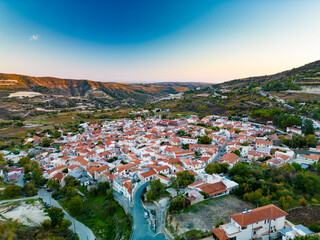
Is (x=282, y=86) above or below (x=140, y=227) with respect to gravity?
above

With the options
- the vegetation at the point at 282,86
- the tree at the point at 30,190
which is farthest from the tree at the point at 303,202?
the vegetation at the point at 282,86

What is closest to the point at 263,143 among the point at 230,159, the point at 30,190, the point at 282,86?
the point at 230,159

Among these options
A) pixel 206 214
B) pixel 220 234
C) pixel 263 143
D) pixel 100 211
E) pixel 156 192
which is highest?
pixel 263 143

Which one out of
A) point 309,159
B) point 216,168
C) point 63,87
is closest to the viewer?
point 216,168

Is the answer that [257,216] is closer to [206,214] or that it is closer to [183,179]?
[206,214]

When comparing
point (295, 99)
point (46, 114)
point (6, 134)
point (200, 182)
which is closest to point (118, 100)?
point (46, 114)

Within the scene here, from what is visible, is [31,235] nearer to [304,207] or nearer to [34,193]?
[34,193]
